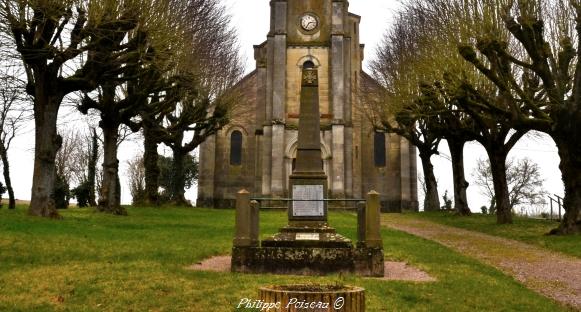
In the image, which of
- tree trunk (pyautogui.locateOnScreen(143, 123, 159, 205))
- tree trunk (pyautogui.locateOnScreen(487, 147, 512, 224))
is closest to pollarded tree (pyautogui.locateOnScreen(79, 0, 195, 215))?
tree trunk (pyautogui.locateOnScreen(143, 123, 159, 205))

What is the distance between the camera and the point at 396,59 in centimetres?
3219

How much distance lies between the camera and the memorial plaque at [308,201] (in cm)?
1215

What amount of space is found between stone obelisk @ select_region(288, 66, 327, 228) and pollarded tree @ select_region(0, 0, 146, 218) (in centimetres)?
674

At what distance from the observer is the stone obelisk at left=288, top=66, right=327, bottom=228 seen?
12141 mm

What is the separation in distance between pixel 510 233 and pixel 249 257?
1307 cm

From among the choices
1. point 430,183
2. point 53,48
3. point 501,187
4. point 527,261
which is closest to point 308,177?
point 527,261

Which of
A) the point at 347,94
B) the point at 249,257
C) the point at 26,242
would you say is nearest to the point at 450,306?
the point at 249,257

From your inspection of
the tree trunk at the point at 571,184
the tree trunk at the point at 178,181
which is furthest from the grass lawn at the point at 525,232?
the tree trunk at the point at 178,181

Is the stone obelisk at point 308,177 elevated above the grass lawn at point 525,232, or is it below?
above

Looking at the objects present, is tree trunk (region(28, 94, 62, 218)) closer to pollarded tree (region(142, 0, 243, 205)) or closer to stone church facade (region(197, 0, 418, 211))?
pollarded tree (region(142, 0, 243, 205))

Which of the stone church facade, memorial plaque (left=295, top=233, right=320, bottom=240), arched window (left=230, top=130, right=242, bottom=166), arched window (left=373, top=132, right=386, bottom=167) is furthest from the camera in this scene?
arched window (left=230, top=130, right=242, bottom=166)

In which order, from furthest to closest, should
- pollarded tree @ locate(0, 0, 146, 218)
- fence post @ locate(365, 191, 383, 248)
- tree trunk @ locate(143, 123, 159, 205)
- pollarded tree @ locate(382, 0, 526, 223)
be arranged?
tree trunk @ locate(143, 123, 159, 205) → pollarded tree @ locate(382, 0, 526, 223) → pollarded tree @ locate(0, 0, 146, 218) → fence post @ locate(365, 191, 383, 248)

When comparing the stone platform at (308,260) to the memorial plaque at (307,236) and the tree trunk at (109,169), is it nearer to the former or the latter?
the memorial plaque at (307,236)

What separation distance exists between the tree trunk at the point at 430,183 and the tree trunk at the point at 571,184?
15.0 meters
